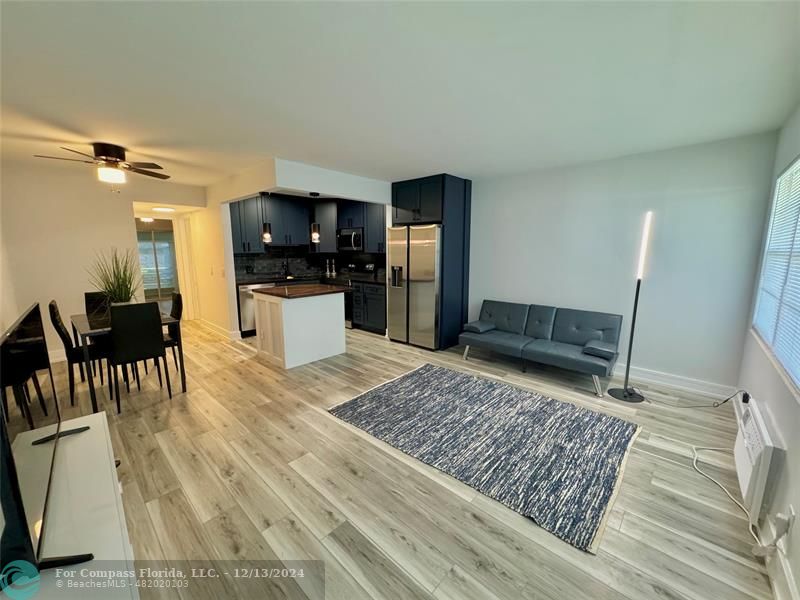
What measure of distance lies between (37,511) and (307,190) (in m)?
3.53

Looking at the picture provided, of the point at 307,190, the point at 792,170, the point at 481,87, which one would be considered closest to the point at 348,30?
the point at 481,87

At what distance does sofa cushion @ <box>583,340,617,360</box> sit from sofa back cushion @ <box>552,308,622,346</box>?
0.21 m

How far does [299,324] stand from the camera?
13.4 ft

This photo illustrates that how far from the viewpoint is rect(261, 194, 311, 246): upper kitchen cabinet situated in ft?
18.9

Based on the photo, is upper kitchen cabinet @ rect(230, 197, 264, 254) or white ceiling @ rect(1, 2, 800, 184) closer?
white ceiling @ rect(1, 2, 800, 184)

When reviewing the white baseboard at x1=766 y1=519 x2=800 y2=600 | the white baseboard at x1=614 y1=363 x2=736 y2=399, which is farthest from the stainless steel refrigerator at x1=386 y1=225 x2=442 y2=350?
the white baseboard at x1=766 y1=519 x2=800 y2=600

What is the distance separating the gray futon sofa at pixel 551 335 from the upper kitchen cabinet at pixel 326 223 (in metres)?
3.30

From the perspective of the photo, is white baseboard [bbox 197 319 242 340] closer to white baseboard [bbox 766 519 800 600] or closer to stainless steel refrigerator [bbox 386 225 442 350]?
stainless steel refrigerator [bbox 386 225 442 350]

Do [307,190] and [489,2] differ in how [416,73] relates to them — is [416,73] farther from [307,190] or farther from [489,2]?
[307,190]

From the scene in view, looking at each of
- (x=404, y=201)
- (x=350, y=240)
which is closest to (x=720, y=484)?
(x=404, y=201)

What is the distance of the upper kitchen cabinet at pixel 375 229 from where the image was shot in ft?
18.1

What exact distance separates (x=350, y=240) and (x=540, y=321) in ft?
11.9

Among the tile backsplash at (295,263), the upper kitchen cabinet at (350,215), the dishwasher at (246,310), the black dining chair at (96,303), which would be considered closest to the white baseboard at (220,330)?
the dishwasher at (246,310)

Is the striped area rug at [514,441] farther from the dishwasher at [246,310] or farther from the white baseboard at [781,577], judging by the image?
the dishwasher at [246,310]
